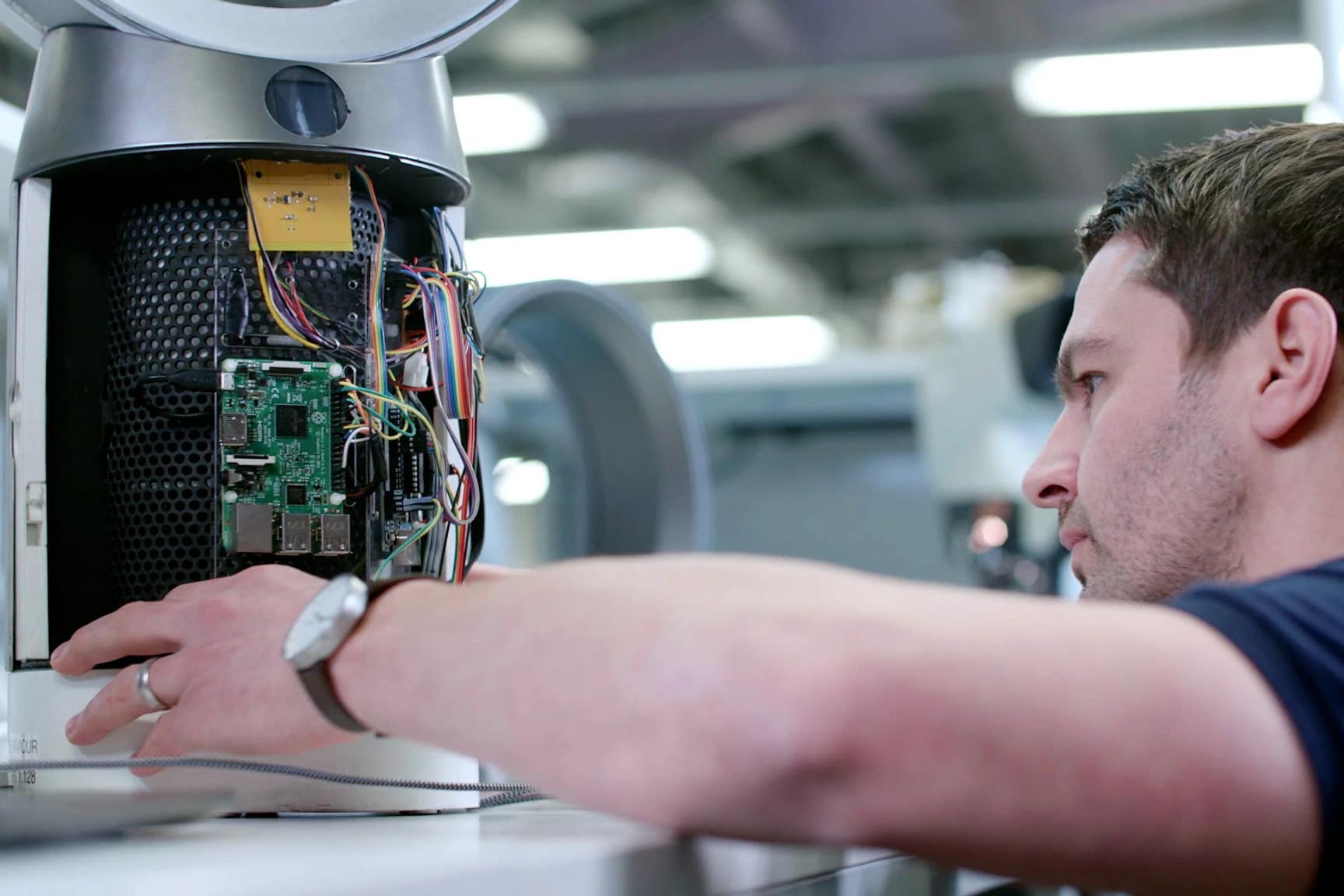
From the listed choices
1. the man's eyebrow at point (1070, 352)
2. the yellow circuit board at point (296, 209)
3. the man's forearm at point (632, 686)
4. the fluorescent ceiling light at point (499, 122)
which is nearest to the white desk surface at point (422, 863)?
the man's forearm at point (632, 686)

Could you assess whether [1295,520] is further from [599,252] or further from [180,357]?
[599,252]

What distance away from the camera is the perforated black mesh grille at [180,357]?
83 centimetres

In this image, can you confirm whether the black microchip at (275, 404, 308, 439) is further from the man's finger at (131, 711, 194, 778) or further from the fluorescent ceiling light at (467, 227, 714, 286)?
the fluorescent ceiling light at (467, 227, 714, 286)

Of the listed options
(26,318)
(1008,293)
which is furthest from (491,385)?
(26,318)

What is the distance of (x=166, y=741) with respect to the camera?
73 centimetres

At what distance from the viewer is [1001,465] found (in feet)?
9.03

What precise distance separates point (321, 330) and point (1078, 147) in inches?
252

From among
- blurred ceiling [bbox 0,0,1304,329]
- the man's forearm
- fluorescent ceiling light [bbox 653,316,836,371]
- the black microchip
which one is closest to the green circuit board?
the black microchip

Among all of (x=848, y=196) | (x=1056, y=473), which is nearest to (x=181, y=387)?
(x=1056, y=473)

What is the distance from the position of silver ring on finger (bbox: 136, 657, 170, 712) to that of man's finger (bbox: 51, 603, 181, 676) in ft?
0.08

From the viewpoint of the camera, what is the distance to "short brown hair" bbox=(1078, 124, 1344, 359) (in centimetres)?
87

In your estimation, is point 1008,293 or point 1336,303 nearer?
point 1336,303

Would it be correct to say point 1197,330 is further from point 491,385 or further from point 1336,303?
point 491,385

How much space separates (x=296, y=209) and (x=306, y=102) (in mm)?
68
